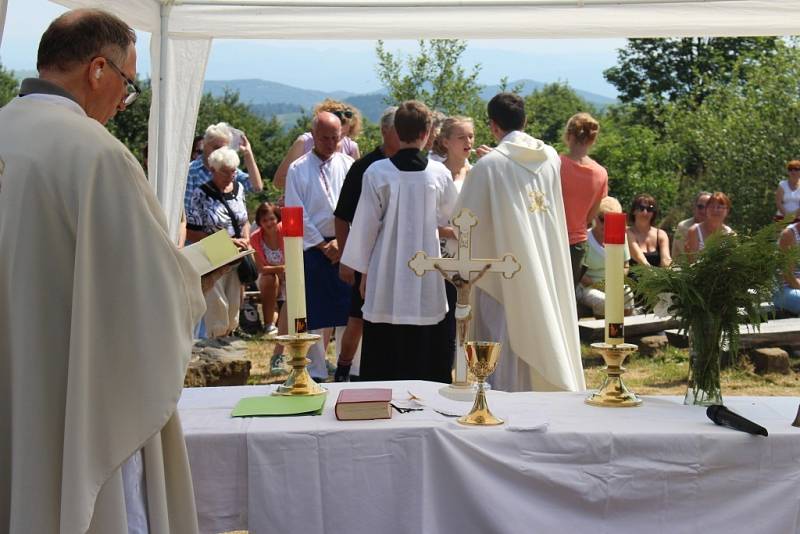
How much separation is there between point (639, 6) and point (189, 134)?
278 centimetres

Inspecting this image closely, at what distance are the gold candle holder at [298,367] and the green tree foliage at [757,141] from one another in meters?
13.0

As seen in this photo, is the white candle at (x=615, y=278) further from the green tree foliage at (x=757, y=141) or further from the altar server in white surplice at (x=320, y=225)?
the green tree foliage at (x=757, y=141)

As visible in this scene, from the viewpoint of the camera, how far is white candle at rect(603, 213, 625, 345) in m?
3.16

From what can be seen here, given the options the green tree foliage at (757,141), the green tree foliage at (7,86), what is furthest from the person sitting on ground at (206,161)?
the green tree foliage at (7,86)

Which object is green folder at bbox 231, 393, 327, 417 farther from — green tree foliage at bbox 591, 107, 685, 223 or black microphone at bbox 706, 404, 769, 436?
green tree foliage at bbox 591, 107, 685, 223

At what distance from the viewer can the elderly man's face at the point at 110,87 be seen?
255 cm

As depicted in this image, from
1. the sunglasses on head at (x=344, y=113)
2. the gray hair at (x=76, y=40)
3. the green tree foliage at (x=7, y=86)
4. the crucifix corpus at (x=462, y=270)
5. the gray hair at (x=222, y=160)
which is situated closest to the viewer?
the gray hair at (x=76, y=40)

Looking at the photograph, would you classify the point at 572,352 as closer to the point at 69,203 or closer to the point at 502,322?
the point at 502,322

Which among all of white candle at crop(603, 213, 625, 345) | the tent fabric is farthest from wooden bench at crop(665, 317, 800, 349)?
white candle at crop(603, 213, 625, 345)

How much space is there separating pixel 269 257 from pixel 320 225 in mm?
2622

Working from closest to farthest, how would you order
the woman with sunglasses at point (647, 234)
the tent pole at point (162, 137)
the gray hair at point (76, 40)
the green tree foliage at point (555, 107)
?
the gray hair at point (76, 40), the tent pole at point (162, 137), the woman with sunglasses at point (647, 234), the green tree foliage at point (555, 107)

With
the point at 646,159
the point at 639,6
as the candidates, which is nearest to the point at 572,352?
the point at 639,6

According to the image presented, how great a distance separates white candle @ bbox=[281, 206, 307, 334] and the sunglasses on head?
391 cm

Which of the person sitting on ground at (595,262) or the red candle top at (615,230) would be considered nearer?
the red candle top at (615,230)
